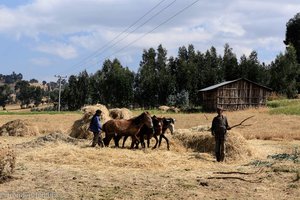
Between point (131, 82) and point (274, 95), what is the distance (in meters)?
24.7

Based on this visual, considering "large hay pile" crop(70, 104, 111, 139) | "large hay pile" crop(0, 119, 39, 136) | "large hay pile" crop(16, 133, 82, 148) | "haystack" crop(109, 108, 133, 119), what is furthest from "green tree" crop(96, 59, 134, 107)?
"large hay pile" crop(16, 133, 82, 148)

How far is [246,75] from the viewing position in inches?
3147

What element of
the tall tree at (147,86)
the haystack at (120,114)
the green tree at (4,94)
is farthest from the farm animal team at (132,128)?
the green tree at (4,94)

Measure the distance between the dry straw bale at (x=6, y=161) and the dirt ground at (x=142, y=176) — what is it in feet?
0.68

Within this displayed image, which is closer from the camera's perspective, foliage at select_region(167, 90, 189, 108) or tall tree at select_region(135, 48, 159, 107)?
foliage at select_region(167, 90, 189, 108)

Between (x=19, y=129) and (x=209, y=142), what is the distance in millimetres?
13617

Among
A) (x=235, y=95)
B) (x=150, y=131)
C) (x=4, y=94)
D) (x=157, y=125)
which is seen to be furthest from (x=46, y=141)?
(x=4, y=94)

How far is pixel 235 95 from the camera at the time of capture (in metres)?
65.8

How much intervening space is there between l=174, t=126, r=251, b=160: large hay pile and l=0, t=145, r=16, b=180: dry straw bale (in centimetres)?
758

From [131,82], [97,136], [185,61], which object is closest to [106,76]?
[131,82]

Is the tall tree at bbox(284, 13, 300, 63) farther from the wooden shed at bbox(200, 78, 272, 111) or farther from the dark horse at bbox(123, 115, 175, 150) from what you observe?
the dark horse at bbox(123, 115, 175, 150)

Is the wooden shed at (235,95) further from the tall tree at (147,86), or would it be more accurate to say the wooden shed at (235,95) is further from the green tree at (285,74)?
the tall tree at (147,86)

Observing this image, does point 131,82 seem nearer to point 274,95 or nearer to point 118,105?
point 118,105

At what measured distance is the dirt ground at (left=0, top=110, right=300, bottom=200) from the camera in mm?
10266
